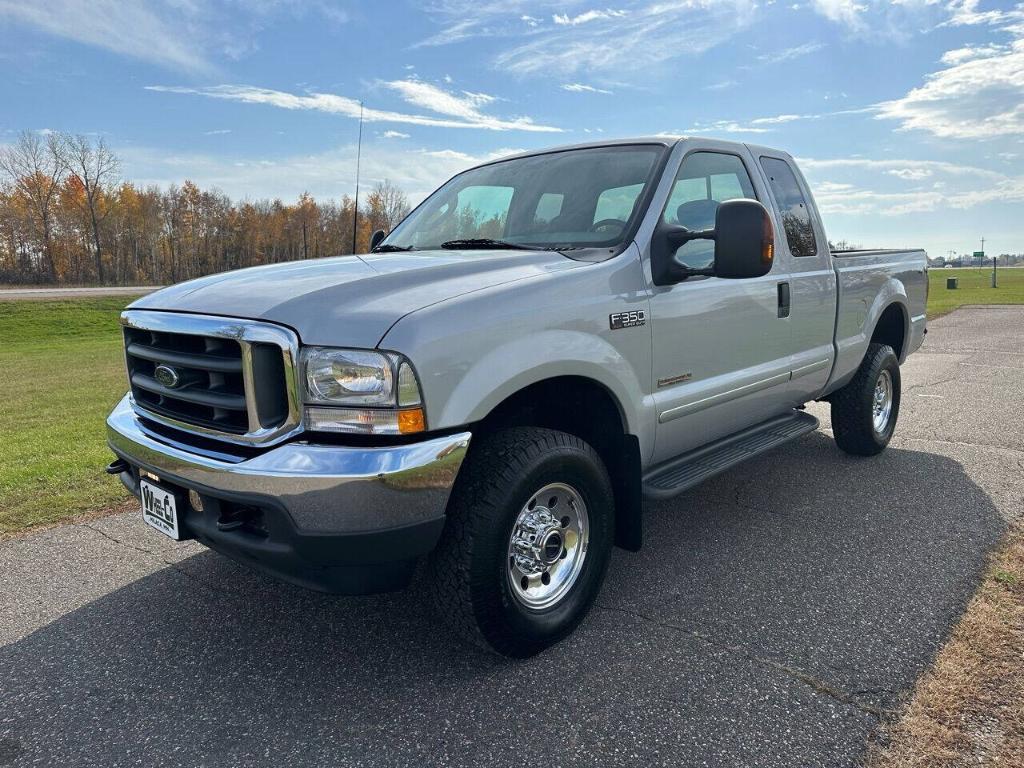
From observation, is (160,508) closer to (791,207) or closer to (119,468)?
(119,468)

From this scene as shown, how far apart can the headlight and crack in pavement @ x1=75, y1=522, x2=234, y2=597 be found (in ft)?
4.97

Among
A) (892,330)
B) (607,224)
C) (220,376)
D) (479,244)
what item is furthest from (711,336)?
(892,330)

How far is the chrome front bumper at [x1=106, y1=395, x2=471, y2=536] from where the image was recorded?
218 centimetres

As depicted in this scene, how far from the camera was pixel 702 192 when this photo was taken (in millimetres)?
3740

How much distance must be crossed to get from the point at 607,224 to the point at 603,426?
0.93 metres

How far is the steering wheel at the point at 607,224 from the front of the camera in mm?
3219

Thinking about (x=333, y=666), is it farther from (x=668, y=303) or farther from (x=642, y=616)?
(x=668, y=303)

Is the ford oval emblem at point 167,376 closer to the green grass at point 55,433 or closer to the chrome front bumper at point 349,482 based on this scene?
the chrome front bumper at point 349,482

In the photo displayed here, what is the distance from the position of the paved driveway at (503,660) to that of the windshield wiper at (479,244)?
5.37 ft

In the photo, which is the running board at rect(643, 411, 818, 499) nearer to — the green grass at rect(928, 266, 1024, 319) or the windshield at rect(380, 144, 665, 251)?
the windshield at rect(380, 144, 665, 251)

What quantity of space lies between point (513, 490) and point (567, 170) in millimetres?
1896

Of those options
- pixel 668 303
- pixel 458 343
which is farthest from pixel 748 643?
pixel 458 343

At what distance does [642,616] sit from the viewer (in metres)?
3.06

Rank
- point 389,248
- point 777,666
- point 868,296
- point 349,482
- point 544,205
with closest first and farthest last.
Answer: point 349,482 < point 777,666 < point 544,205 < point 389,248 < point 868,296
